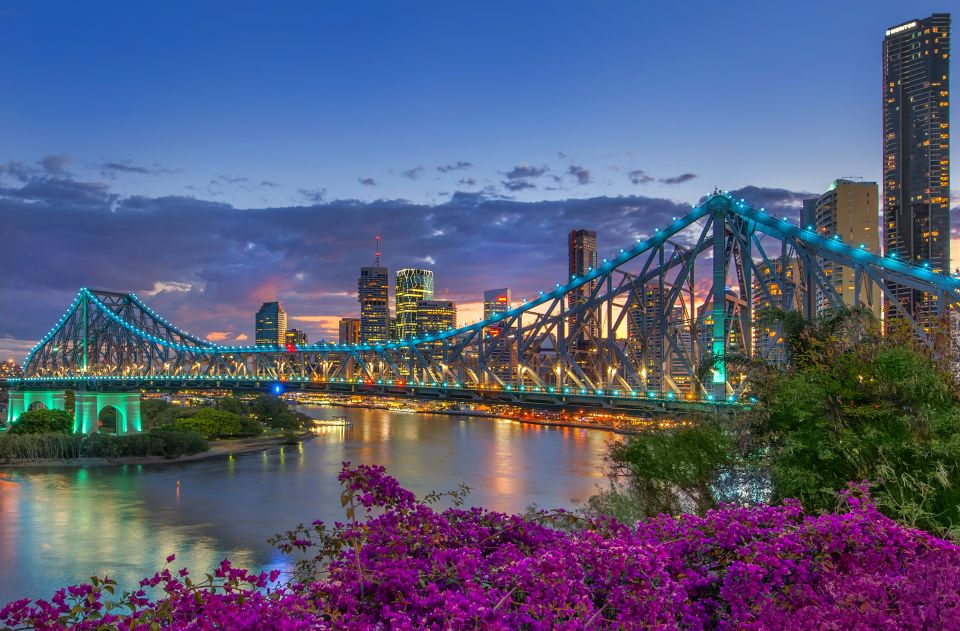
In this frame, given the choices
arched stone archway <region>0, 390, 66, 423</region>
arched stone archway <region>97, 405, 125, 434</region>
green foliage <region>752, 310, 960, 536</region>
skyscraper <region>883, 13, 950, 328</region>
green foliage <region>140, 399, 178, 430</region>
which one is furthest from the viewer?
skyscraper <region>883, 13, 950, 328</region>

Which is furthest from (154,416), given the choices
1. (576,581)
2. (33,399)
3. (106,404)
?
(576,581)

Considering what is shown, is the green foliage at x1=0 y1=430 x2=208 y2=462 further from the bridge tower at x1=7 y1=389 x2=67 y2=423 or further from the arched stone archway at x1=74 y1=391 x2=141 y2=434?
the bridge tower at x1=7 y1=389 x2=67 y2=423

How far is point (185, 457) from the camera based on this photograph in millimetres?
64375

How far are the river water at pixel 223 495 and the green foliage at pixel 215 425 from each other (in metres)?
5.87

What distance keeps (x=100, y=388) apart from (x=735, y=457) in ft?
262

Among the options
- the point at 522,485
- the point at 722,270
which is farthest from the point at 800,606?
the point at 522,485

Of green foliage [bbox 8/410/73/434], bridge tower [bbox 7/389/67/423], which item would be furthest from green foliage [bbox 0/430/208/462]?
bridge tower [bbox 7/389/67/423]

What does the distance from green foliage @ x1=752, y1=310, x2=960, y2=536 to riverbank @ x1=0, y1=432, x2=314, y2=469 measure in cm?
5673

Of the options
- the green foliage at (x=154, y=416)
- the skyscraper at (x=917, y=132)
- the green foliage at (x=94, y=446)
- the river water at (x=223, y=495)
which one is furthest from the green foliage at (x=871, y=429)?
the skyscraper at (x=917, y=132)

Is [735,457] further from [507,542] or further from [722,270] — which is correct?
[722,270]

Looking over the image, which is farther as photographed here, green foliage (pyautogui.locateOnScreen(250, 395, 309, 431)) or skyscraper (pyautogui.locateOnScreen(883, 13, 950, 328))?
skyscraper (pyautogui.locateOnScreen(883, 13, 950, 328))

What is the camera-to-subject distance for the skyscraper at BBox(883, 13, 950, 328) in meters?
163

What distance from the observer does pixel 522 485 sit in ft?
149

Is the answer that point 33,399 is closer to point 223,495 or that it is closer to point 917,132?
point 223,495
